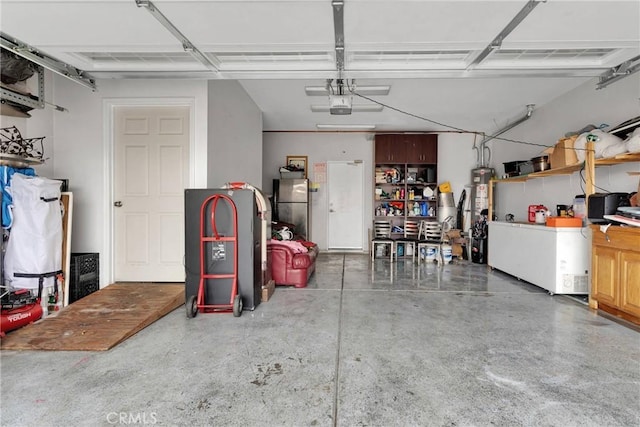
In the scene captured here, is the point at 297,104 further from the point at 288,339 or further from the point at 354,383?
the point at 354,383

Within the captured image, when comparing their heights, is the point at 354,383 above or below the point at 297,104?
below

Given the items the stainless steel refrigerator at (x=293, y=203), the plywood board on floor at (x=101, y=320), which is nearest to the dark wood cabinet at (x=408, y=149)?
the stainless steel refrigerator at (x=293, y=203)

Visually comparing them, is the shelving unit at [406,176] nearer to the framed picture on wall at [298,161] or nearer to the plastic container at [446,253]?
the plastic container at [446,253]

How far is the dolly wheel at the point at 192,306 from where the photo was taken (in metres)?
2.84

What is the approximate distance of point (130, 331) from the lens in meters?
2.44

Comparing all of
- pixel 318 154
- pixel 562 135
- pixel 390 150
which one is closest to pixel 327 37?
pixel 562 135

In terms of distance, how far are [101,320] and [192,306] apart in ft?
2.38

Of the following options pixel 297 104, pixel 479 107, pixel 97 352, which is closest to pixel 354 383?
pixel 97 352

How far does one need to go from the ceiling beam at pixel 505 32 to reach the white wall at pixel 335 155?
438cm

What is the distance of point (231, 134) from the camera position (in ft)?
14.2

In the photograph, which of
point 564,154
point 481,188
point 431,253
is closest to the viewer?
point 564,154

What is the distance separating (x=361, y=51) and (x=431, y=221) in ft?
16.2

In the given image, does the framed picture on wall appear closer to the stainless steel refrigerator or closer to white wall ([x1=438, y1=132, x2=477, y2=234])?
the stainless steel refrigerator

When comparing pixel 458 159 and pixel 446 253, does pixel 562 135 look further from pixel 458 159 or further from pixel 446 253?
pixel 446 253
